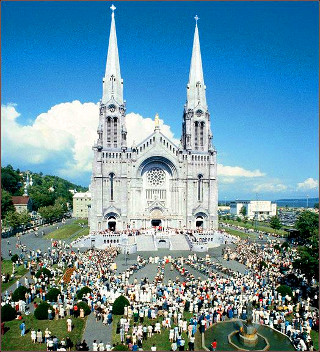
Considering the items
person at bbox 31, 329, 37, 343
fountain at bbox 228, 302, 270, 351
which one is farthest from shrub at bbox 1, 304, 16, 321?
fountain at bbox 228, 302, 270, 351

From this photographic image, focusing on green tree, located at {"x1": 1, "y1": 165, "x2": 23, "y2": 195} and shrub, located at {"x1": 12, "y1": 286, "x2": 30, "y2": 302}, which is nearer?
shrub, located at {"x1": 12, "y1": 286, "x2": 30, "y2": 302}

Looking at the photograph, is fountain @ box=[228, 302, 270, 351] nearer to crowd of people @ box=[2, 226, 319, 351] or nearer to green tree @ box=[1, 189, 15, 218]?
crowd of people @ box=[2, 226, 319, 351]

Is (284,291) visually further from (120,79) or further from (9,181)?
(9,181)

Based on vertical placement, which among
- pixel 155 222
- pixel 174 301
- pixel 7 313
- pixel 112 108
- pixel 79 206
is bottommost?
pixel 7 313

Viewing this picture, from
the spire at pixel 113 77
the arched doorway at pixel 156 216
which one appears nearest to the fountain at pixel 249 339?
the arched doorway at pixel 156 216

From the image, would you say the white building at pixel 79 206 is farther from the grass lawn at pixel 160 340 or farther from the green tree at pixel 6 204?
the grass lawn at pixel 160 340

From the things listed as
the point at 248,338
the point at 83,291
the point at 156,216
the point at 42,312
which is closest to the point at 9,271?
the point at 83,291
